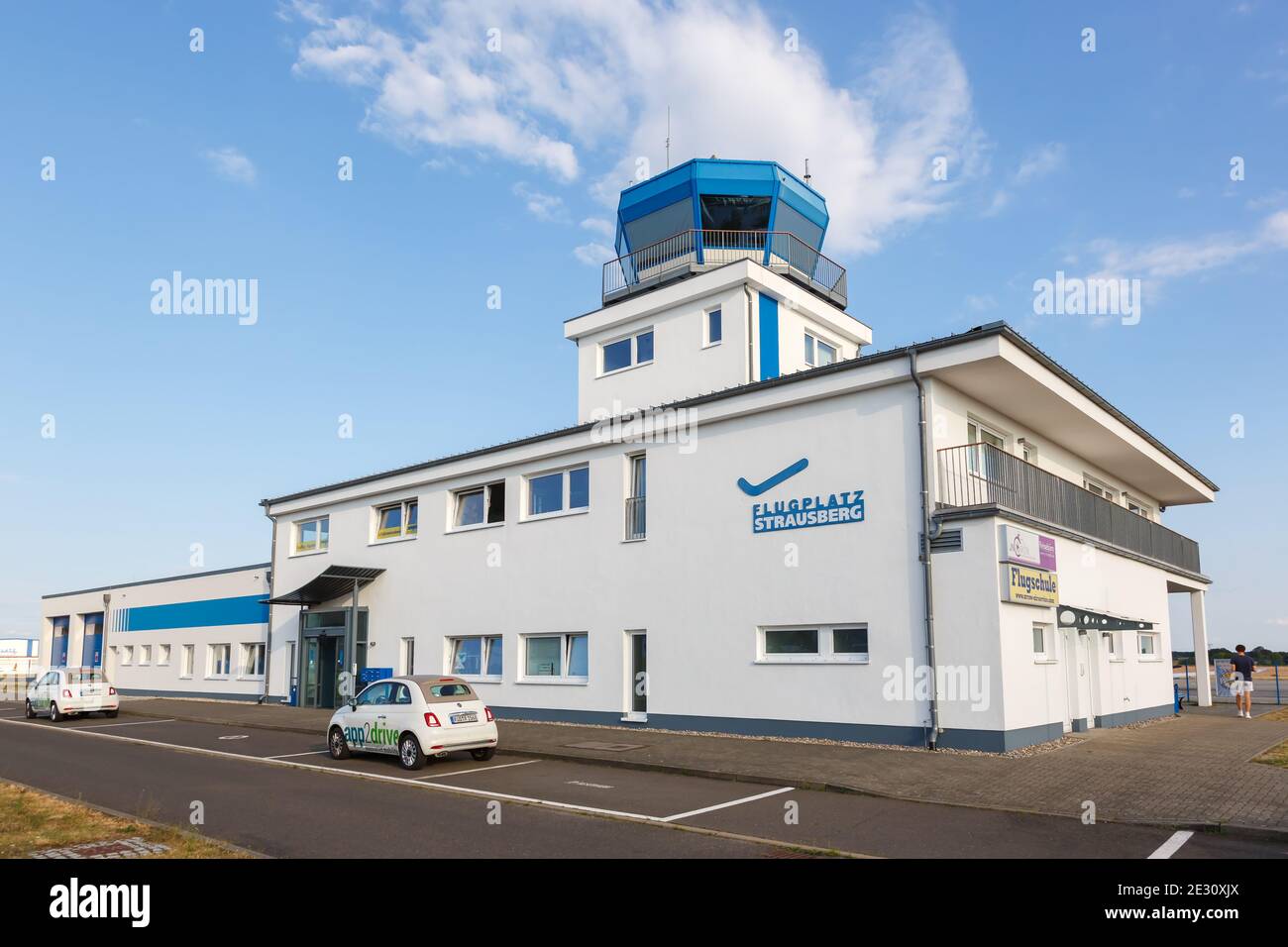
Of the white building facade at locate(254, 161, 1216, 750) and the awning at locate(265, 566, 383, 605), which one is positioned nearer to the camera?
the white building facade at locate(254, 161, 1216, 750)

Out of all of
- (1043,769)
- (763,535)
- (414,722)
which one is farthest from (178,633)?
(1043,769)

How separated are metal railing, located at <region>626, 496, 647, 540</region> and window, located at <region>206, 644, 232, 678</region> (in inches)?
795

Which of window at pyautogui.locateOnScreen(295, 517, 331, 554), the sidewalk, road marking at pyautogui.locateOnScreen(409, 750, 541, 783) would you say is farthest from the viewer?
window at pyautogui.locateOnScreen(295, 517, 331, 554)

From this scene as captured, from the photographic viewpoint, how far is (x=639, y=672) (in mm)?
20469

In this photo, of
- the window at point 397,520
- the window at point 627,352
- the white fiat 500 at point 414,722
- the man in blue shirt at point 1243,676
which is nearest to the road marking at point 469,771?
the white fiat 500 at point 414,722

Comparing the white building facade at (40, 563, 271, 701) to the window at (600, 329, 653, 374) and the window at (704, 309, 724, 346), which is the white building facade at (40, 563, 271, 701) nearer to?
the window at (600, 329, 653, 374)

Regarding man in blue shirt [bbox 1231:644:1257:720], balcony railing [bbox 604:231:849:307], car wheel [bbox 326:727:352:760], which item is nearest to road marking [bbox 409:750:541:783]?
car wheel [bbox 326:727:352:760]

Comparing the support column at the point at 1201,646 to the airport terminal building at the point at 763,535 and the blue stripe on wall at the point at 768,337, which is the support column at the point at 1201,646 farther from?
the blue stripe on wall at the point at 768,337

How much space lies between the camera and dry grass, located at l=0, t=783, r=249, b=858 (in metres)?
8.03

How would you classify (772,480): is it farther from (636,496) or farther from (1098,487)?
(1098,487)

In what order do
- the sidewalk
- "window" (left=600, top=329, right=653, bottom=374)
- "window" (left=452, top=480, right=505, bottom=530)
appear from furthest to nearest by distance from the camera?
"window" (left=600, top=329, right=653, bottom=374) → "window" (left=452, top=480, right=505, bottom=530) → the sidewalk

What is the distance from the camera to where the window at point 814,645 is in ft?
55.0

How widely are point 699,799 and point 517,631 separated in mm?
12121

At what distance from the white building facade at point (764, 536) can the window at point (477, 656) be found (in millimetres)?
72
